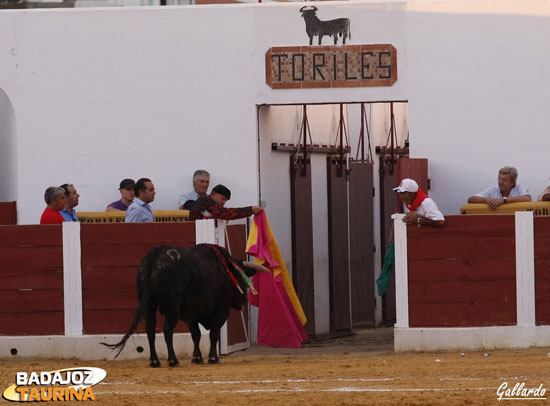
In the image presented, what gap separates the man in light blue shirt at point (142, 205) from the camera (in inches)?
475

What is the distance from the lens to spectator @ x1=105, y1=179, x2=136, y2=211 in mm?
13180

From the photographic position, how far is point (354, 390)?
8789 mm

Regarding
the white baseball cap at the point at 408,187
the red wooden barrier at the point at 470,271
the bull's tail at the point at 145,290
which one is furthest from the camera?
the red wooden barrier at the point at 470,271

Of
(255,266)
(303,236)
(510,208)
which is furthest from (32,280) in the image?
(510,208)

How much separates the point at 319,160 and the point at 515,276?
A: 15.8ft

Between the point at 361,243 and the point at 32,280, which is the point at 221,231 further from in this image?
the point at 361,243

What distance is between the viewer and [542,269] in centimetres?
1206

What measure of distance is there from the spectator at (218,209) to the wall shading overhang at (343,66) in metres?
1.63

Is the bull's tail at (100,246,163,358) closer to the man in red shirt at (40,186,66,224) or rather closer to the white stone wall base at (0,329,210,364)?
the white stone wall base at (0,329,210,364)

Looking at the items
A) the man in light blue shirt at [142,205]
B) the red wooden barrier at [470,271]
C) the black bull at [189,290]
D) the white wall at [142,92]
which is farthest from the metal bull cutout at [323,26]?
the black bull at [189,290]

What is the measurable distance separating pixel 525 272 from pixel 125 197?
4.18 metres

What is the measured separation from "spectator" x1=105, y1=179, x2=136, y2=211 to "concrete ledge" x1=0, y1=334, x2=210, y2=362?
158 centimetres

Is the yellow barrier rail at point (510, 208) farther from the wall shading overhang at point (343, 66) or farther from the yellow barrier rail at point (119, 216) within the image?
the yellow barrier rail at point (119, 216)

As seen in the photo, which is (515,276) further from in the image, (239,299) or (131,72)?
(131,72)
